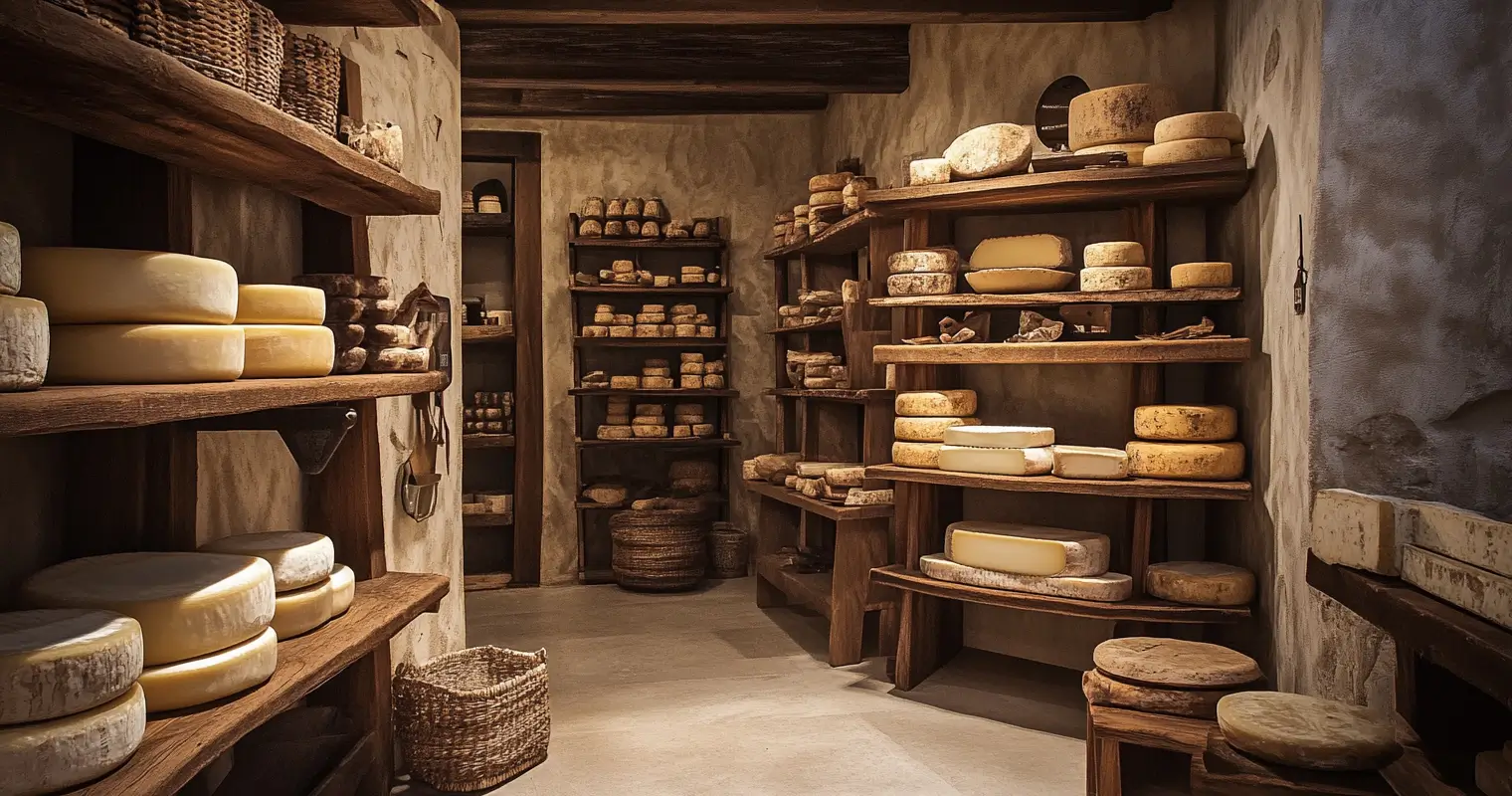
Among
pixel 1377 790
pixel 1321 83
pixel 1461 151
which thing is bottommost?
pixel 1377 790

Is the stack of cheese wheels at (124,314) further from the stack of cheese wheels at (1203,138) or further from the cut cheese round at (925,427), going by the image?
the stack of cheese wheels at (1203,138)

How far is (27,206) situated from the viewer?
176cm

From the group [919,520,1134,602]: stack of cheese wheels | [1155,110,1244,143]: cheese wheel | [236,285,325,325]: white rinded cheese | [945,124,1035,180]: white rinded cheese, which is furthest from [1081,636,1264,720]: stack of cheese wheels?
[236,285,325,325]: white rinded cheese

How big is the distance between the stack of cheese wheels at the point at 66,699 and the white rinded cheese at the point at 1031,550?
2.96 m

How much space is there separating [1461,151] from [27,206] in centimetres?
288

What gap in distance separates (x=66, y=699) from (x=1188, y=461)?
323 cm

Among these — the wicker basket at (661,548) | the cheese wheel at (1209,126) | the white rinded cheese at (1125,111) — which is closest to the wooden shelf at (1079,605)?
the cheese wheel at (1209,126)

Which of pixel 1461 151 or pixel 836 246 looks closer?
pixel 1461 151

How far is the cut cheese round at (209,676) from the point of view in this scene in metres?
1.61

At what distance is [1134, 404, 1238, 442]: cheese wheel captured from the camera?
136 inches

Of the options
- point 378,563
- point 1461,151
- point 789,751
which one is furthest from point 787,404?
point 1461,151

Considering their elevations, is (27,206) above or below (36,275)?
above

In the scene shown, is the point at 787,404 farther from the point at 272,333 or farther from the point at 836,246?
the point at 272,333

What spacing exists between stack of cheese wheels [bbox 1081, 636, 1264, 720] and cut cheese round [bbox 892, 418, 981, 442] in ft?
4.11
